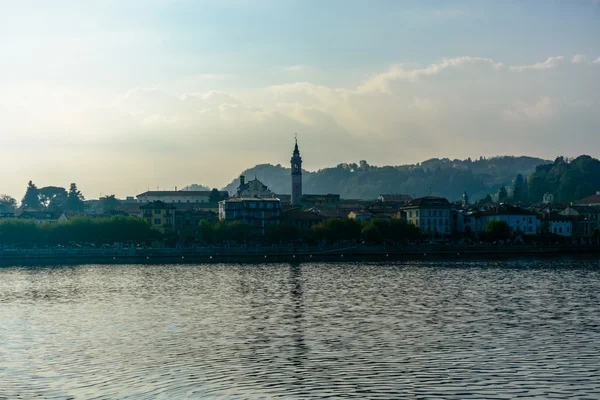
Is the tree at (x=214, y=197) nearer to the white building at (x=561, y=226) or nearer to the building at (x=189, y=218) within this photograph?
the building at (x=189, y=218)

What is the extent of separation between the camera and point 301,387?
27.0 m

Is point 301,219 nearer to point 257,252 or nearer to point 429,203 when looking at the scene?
point 429,203

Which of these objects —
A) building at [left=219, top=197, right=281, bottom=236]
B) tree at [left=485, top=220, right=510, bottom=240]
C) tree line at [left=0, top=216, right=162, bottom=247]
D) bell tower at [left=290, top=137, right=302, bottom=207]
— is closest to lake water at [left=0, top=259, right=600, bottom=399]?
tree line at [left=0, top=216, right=162, bottom=247]

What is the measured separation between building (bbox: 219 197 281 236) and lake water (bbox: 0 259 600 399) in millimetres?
72557

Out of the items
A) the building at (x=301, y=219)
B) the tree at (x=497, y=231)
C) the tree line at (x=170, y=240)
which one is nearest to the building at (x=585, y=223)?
the tree at (x=497, y=231)

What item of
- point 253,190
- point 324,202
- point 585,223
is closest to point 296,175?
point 324,202

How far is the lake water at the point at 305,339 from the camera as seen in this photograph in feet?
89.4

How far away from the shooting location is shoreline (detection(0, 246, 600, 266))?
112438 millimetres

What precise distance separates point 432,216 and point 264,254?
3955 cm

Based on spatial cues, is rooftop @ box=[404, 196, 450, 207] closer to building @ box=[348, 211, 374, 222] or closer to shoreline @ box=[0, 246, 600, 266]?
building @ box=[348, 211, 374, 222]

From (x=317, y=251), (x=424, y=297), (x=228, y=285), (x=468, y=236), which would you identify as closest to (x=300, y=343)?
(x=424, y=297)

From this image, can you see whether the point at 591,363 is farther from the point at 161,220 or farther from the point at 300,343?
the point at 161,220

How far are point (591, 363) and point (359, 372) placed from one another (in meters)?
8.15

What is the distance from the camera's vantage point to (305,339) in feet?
120
